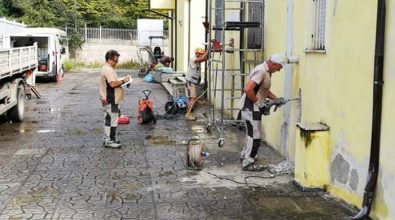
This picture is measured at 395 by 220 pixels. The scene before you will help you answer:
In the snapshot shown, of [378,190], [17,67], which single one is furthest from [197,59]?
[378,190]

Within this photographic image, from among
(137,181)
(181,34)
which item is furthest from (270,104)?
(181,34)

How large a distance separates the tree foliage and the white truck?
27402mm

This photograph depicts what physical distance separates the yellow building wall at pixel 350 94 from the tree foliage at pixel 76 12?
3544 centimetres

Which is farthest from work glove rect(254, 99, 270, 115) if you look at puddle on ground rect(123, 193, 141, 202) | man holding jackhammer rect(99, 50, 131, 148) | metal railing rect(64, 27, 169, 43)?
metal railing rect(64, 27, 169, 43)

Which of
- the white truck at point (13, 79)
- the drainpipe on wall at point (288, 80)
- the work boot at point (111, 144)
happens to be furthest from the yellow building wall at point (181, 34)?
the drainpipe on wall at point (288, 80)

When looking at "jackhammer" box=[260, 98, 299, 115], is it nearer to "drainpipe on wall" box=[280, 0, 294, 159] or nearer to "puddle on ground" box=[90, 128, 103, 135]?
"drainpipe on wall" box=[280, 0, 294, 159]

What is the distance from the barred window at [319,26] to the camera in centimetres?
687

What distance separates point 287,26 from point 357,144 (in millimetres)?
3006

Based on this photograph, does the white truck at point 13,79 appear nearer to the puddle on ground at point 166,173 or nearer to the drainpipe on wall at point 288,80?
the puddle on ground at point 166,173

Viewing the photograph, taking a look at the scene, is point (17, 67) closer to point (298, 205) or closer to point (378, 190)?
point (298, 205)

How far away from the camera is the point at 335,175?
6.26 meters

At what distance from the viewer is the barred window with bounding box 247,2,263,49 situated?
9977 millimetres

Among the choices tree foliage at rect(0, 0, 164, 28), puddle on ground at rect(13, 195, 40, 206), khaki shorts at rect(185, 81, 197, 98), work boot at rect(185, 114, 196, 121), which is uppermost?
tree foliage at rect(0, 0, 164, 28)

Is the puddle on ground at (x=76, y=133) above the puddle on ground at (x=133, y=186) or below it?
below
